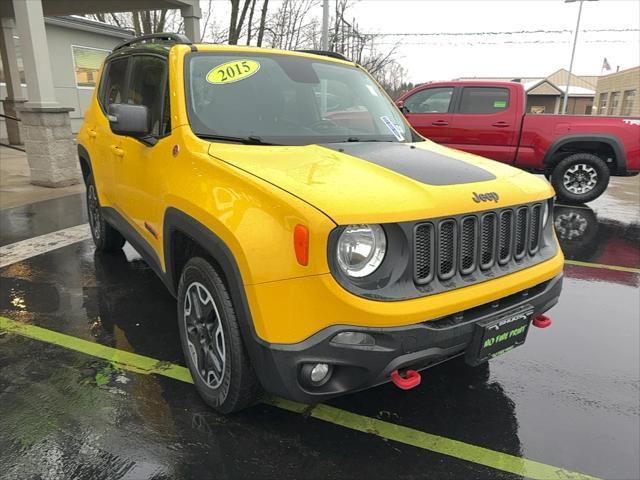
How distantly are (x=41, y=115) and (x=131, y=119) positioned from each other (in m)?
6.81

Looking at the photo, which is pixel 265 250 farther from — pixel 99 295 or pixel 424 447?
pixel 99 295

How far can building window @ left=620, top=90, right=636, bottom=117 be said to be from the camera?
30.6 metres

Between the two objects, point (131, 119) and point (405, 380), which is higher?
point (131, 119)

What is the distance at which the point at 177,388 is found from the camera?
A: 113 inches

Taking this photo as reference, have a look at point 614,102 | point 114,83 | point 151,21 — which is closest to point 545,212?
point 114,83

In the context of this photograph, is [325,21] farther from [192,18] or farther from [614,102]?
[614,102]

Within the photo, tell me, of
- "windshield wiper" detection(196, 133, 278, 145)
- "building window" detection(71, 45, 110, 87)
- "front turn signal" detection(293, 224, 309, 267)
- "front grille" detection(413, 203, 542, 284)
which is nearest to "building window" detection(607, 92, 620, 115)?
"building window" detection(71, 45, 110, 87)

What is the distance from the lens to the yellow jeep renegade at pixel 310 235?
6.61 feet

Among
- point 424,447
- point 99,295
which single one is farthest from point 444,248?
point 99,295

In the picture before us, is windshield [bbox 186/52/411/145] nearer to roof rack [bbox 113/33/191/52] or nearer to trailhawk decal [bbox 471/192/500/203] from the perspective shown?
roof rack [bbox 113/33/191/52]

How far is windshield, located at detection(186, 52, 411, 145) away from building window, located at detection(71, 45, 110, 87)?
52.7ft

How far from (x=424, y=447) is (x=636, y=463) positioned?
1.02 m

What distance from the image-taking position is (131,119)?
295 centimetres

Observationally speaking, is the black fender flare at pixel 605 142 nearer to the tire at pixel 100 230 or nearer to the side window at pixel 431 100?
the side window at pixel 431 100
